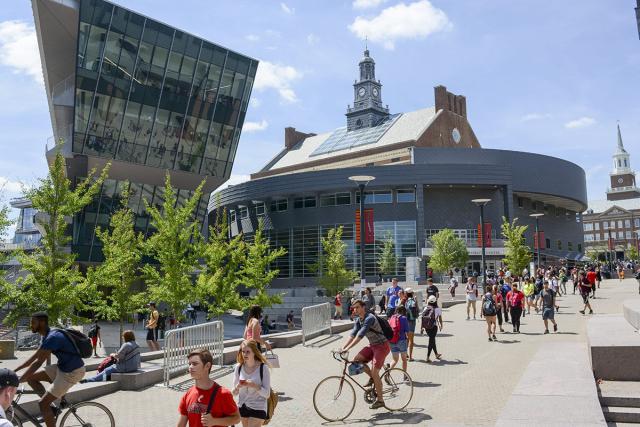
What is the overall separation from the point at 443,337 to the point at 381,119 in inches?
3211

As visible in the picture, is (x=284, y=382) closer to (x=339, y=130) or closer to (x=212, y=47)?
(x=212, y=47)

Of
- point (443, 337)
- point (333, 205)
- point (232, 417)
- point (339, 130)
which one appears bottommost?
point (443, 337)

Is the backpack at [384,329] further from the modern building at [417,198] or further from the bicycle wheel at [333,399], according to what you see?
the modern building at [417,198]

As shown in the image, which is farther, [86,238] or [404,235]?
[404,235]

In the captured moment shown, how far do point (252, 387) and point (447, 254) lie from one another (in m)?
48.0

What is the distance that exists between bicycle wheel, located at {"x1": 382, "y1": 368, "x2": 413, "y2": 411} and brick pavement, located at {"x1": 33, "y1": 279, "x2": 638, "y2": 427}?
6.1 inches

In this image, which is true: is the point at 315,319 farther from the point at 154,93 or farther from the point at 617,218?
the point at 617,218

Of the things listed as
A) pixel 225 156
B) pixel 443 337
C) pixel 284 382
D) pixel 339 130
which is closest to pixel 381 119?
pixel 339 130

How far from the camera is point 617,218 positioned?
136750mm

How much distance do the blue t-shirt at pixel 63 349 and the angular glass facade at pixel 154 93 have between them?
31742mm

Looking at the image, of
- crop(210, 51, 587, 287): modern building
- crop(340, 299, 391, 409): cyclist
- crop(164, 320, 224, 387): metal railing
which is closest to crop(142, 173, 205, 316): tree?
crop(164, 320, 224, 387): metal railing

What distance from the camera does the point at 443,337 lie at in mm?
18719

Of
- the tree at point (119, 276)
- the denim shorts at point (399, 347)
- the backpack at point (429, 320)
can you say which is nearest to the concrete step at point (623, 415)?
the denim shorts at point (399, 347)

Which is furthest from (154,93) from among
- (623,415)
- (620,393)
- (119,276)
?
(623,415)
